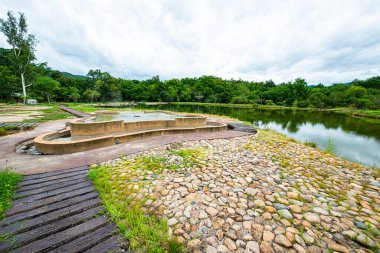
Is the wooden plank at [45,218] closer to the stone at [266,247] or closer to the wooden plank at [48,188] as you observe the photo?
the wooden plank at [48,188]

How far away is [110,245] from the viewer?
1.90 m

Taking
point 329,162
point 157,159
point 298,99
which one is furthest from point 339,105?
point 157,159

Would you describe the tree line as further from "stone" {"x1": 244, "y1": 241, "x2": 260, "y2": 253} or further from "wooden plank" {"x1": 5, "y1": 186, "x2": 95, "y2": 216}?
"stone" {"x1": 244, "y1": 241, "x2": 260, "y2": 253}

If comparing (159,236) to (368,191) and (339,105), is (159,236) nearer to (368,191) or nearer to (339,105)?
(368,191)

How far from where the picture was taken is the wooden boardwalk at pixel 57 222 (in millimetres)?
1835

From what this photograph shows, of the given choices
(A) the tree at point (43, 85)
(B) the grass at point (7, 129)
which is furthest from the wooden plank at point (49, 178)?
(A) the tree at point (43, 85)

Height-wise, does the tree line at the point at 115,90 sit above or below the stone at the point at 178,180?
above

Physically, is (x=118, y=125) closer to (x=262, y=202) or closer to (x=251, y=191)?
(x=251, y=191)

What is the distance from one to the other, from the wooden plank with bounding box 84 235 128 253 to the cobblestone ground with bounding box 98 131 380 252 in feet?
1.94

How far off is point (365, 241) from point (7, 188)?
534cm

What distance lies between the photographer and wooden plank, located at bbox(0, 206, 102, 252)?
1.80m

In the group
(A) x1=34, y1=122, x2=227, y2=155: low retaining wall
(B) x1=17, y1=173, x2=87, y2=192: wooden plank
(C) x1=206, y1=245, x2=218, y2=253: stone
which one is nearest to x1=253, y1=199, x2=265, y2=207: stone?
(C) x1=206, y1=245, x2=218, y2=253: stone

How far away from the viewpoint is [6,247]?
5.77 ft

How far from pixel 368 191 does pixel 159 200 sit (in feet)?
13.1
